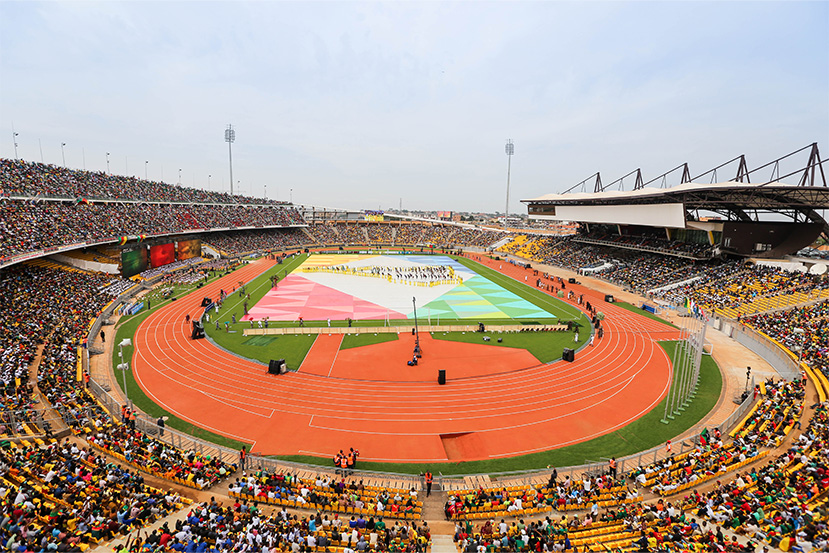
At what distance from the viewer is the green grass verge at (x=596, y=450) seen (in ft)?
57.1

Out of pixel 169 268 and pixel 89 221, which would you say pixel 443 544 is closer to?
pixel 89 221

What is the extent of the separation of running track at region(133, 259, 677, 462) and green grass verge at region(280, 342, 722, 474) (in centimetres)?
51

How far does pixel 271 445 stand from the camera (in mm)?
18703

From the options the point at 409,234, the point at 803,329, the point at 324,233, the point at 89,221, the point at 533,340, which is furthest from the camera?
the point at 409,234

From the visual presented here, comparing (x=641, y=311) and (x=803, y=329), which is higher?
(x=803, y=329)

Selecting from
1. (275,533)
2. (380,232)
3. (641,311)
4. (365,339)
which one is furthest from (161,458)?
(380,232)

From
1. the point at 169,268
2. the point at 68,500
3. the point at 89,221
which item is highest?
the point at 89,221

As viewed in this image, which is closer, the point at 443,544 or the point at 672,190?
the point at 443,544

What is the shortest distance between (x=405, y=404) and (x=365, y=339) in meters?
11.6

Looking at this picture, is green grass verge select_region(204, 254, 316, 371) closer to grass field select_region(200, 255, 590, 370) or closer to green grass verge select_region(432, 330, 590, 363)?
grass field select_region(200, 255, 590, 370)

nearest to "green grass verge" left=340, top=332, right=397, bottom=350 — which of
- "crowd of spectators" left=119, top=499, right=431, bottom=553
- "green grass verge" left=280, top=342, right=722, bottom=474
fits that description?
"green grass verge" left=280, top=342, right=722, bottom=474

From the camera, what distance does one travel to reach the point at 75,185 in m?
57.6

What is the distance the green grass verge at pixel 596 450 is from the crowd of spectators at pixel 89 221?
40.0 m

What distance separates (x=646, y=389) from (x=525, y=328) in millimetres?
12580
